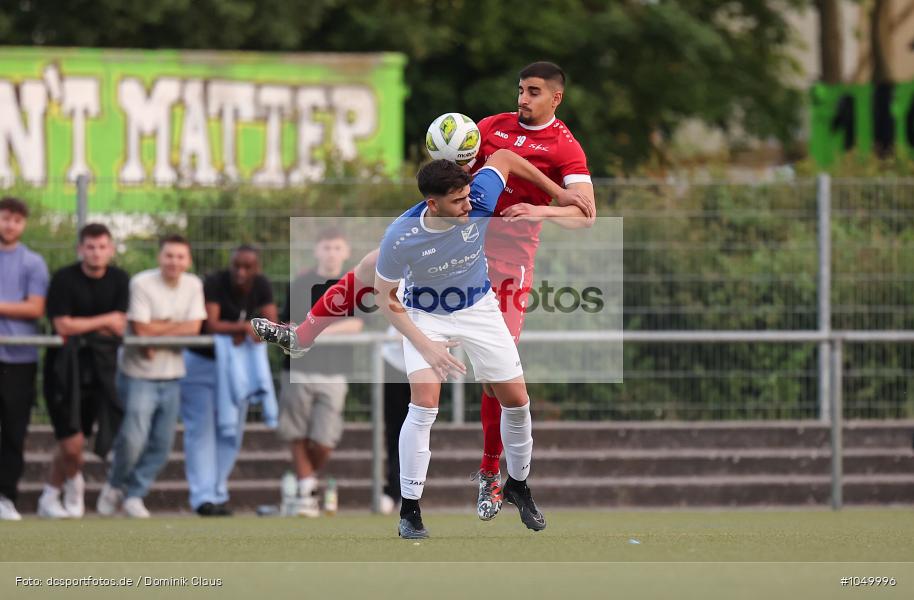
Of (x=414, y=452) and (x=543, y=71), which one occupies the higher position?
(x=543, y=71)

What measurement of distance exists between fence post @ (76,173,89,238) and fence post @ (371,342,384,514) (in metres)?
2.69

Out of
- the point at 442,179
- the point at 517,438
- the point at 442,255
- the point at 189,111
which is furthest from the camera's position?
the point at 189,111

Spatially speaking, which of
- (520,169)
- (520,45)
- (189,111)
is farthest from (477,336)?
(520,45)

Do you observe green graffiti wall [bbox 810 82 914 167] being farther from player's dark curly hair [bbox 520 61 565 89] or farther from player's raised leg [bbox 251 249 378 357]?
player's raised leg [bbox 251 249 378 357]

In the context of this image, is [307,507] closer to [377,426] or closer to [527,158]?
[377,426]

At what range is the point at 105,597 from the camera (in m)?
6.00

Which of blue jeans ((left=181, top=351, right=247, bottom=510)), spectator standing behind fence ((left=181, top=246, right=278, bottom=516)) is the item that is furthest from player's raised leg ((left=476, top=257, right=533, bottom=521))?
blue jeans ((left=181, top=351, right=247, bottom=510))

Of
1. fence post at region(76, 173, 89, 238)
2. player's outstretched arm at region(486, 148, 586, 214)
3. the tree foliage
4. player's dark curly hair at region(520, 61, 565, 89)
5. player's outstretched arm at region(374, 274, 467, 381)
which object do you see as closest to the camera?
player's outstretched arm at region(374, 274, 467, 381)

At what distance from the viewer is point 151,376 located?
12.7 m

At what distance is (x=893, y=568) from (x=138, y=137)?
13.9m

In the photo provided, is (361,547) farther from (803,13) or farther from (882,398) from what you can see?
(803,13)

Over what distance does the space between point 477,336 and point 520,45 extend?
16679 millimetres

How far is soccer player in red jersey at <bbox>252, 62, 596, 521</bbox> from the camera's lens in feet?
29.8

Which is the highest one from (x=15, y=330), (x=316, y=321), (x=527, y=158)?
(x=527, y=158)
